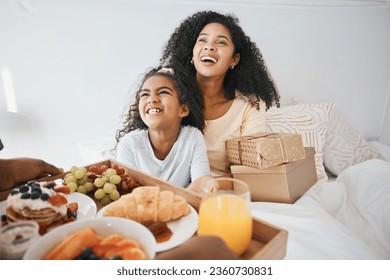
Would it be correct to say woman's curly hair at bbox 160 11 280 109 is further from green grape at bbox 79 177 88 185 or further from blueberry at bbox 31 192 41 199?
blueberry at bbox 31 192 41 199

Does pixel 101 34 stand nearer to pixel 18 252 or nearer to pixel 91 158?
pixel 91 158

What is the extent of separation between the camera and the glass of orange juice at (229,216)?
1.37 feet

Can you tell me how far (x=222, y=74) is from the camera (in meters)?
1.20

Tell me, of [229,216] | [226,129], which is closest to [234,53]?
[226,129]

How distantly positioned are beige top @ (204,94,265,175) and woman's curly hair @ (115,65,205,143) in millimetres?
57

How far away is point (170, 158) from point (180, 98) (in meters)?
0.22

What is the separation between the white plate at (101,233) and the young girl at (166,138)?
54 cm

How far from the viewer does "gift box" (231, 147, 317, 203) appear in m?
0.86

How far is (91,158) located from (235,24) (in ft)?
2.64

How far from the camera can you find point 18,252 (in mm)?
372

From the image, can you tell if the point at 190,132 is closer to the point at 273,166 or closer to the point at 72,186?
the point at 273,166

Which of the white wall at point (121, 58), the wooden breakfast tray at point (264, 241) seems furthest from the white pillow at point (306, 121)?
the wooden breakfast tray at point (264, 241)

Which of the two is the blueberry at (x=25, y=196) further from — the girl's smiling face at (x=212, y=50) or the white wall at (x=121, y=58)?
the girl's smiling face at (x=212, y=50)

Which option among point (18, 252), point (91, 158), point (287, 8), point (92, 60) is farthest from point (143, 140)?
point (287, 8)
